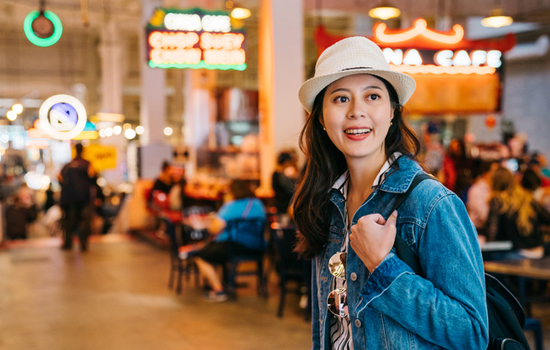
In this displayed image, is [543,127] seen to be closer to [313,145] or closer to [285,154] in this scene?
[285,154]

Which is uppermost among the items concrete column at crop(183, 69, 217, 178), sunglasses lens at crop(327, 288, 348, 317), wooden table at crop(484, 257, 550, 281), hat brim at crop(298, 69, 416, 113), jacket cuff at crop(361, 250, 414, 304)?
concrete column at crop(183, 69, 217, 178)

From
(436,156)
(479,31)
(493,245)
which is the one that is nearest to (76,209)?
(436,156)

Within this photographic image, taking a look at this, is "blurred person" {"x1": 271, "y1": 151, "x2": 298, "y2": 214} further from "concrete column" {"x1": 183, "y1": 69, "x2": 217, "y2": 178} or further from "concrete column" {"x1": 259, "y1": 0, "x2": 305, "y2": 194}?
"concrete column" {"x1": 183, "y1": 69, "x2": 217, "y2": 178}

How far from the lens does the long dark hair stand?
56.6 inches

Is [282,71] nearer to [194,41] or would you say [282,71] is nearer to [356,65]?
[194,41]

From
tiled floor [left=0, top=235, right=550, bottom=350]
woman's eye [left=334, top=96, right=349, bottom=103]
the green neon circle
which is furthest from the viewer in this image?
the green neon circle

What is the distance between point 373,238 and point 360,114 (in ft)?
1.06

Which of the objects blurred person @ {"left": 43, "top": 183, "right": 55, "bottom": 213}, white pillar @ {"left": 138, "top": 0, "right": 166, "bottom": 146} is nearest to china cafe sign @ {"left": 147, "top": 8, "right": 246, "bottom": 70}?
white pillar @ {"left": 138, "top": 0, "right": 166, "bottom": 146}

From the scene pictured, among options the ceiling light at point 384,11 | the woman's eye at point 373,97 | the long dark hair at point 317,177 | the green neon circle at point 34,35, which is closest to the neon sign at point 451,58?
the ceiling light at point 384,11

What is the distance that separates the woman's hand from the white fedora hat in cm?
36

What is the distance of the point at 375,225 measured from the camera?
45.9 inches

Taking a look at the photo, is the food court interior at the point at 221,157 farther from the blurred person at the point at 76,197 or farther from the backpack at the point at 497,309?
the backpack at the point at 497,309

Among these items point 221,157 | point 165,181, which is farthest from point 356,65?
point 221,157

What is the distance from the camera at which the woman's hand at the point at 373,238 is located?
1147 millimetres
